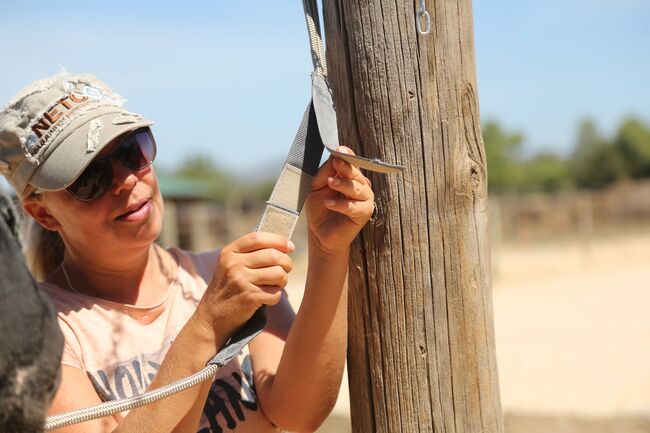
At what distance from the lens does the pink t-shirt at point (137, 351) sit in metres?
1.68

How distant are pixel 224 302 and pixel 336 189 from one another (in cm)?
33

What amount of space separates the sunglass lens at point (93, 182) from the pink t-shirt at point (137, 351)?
0.26m

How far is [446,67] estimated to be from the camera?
1.62 m

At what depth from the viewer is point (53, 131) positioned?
1.70 m

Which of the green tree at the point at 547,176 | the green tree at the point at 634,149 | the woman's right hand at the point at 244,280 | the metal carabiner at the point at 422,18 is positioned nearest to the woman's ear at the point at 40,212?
the woman's right hand at the point at 244,280

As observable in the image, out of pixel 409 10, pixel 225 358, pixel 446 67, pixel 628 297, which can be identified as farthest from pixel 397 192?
pixel 628 297

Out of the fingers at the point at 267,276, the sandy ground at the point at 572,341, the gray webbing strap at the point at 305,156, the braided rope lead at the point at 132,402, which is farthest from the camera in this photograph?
the sandy ground at the point at 572,341

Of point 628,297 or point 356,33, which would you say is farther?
point 628,297

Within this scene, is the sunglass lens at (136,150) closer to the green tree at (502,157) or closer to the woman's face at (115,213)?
the woman's face at (115,213)

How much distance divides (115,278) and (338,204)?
69 centimetres

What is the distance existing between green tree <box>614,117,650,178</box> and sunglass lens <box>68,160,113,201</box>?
41.2m

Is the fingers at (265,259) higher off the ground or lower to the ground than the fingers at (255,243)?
lower

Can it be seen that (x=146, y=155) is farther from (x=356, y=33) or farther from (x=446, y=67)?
(x=446, y=67)

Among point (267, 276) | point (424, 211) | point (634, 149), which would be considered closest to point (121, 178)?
point (267, 276)
